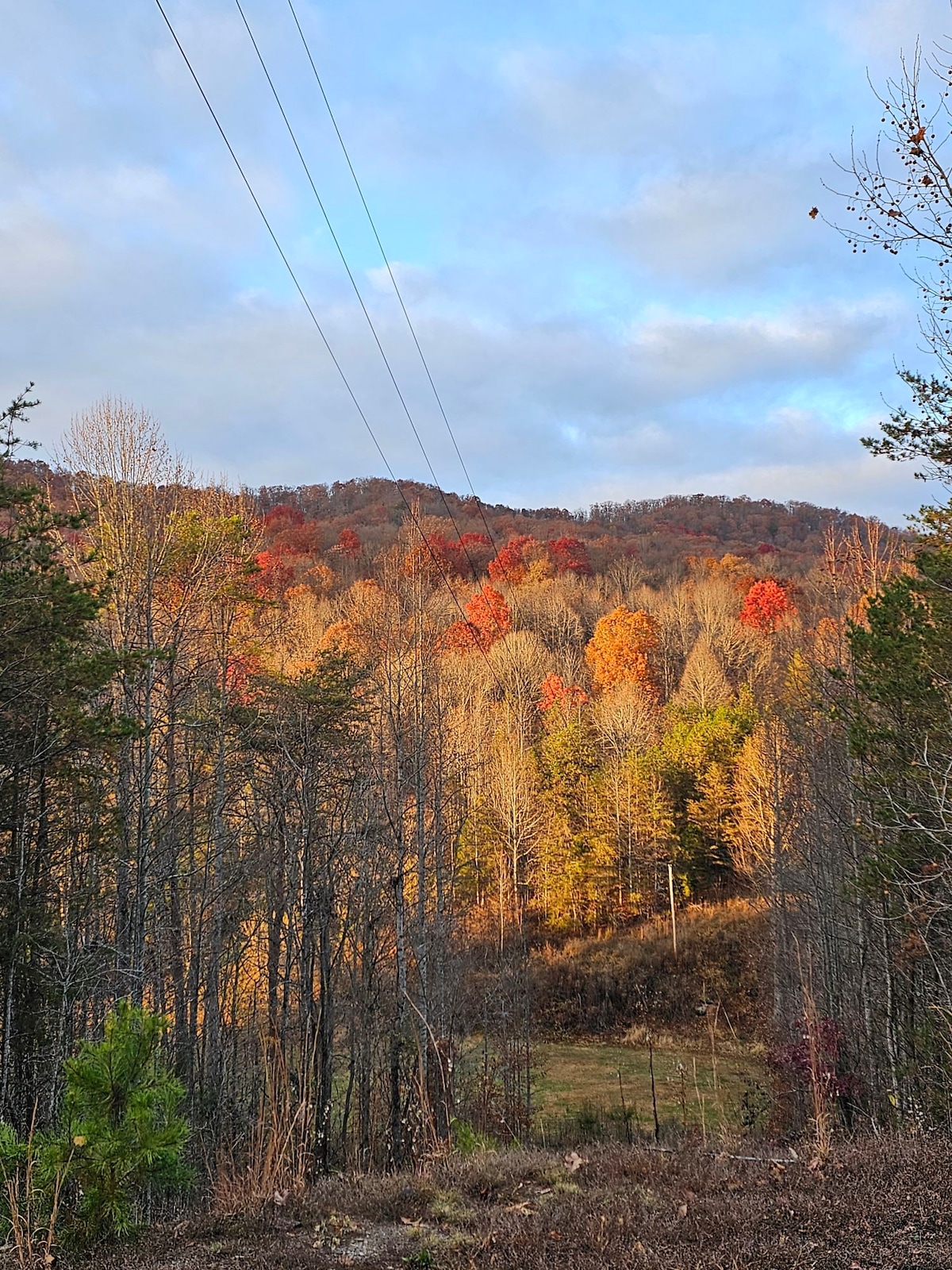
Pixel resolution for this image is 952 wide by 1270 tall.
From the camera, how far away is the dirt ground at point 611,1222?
4.21 meters

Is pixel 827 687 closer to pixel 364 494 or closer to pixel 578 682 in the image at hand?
pixel 578 682

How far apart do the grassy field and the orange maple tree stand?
23917 mm

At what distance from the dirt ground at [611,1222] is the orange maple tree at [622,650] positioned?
4135 cm

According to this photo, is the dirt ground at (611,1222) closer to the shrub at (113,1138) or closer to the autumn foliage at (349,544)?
the shrub at (113,1138)

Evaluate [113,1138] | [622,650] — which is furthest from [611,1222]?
[622,650]

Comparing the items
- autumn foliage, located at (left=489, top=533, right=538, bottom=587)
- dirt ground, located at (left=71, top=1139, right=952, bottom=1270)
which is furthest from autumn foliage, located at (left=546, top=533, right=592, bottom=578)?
dirt ground, located at (left=71, top=1139, right=952, bottom=1270)

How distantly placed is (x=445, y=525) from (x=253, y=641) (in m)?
38.6

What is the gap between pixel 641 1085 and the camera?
21594mm

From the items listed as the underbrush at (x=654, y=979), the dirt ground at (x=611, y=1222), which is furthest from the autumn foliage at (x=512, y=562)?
the dirt ground at (x=611, y=1222)

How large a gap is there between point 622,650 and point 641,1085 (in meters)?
29.2

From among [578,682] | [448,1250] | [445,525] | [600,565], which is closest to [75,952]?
[448,1250]

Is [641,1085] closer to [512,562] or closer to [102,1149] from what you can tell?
[102,1149]

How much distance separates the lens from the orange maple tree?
4794 cm

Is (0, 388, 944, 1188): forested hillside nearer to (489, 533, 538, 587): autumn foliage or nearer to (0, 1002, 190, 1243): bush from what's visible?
(0, 1002, 190, 1243): bush
